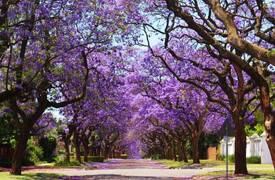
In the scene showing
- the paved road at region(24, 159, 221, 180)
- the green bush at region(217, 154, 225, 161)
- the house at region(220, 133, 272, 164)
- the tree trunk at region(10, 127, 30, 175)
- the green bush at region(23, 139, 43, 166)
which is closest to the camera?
the tree trunk at region(10, 127, 30, 175)

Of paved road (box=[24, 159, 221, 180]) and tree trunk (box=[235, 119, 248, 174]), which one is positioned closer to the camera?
tree trunk (box=[235, 119, 248, 174])

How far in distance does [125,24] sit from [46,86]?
214 inches

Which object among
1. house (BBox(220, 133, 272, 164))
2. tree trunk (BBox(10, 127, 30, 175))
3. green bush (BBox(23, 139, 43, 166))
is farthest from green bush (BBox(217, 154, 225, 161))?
tree trunk (BBox(10, 127, 30, 175))

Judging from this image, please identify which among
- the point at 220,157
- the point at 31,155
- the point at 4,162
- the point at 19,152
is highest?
the point at 19,152

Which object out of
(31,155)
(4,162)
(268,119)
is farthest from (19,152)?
(31,155)

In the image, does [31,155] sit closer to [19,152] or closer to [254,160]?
[254,160]

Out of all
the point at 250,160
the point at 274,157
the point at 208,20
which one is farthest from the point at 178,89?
the point at 274,157

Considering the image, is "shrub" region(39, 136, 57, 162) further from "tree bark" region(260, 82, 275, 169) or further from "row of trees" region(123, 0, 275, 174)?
"tree bark" region(260, 82, 275, 169)

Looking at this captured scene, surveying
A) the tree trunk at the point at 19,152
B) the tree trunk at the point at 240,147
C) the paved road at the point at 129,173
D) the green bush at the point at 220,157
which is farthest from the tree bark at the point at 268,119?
the green bush at the point at 220,157

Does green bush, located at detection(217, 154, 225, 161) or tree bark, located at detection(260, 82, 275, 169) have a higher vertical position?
tree bark, located at detection(260, 82, 275, 169)

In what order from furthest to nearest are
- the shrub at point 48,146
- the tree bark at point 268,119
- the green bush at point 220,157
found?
the shrub at point 48,146 → the green bush at point 220,157 → the tree bark at point 268,119

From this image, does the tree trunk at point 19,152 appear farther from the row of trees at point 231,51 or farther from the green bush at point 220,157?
the green bush at point 220,157

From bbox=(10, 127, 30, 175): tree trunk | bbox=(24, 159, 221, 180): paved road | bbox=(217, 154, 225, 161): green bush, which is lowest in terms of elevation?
bbox=(24, 159, 221, 180): paved road

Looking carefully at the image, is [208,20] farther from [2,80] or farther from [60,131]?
[60,131]
